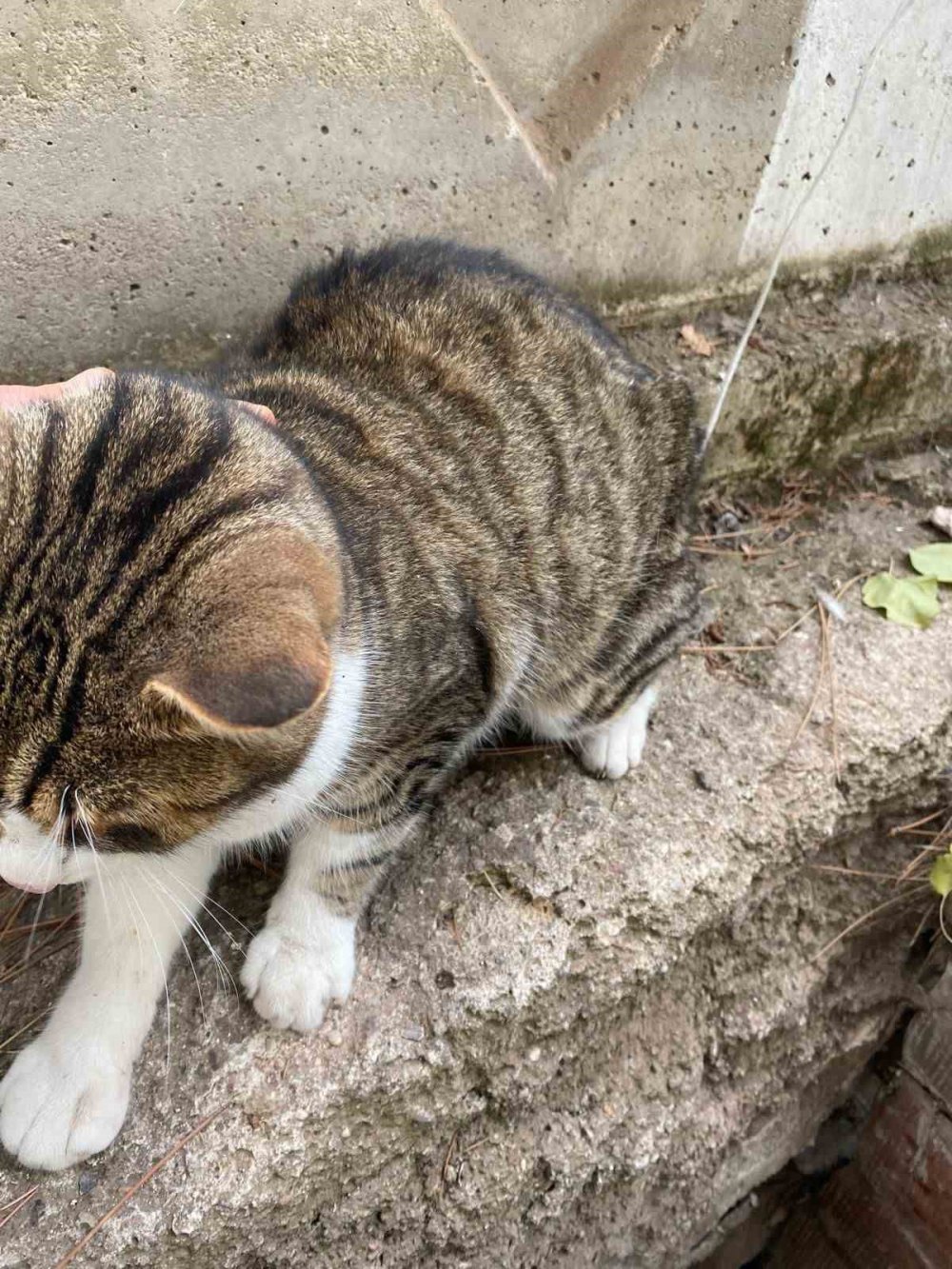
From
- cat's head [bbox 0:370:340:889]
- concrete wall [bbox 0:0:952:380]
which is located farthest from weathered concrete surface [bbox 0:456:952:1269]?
concrete wall [bbox 0:0:952:380]

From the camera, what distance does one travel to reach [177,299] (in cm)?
188

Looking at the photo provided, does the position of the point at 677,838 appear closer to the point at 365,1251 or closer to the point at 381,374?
the point at 365,1251

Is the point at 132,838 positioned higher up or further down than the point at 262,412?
further down

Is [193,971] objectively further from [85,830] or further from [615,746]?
[615,746]

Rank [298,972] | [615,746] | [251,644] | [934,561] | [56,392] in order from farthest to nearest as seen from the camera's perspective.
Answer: [934,561], [615,746], [298,972], [56,392], [251,644]

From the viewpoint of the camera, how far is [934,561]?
2396 millimetres

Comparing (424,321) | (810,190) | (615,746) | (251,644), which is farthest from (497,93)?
(251,644)

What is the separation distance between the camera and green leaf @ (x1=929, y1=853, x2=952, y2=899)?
6.57ft

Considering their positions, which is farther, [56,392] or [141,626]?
[56,392]

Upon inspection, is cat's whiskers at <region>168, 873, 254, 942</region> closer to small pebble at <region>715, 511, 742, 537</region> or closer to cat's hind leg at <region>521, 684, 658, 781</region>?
cat's hind leg at <region>521, 684, 658, 781</region>

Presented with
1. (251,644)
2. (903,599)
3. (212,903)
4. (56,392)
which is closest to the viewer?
(251,644)

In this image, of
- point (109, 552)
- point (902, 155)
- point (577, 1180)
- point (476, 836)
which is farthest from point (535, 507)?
point (902, 155)

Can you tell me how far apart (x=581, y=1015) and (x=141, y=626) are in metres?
1.09

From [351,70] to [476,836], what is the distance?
56.7 inches
